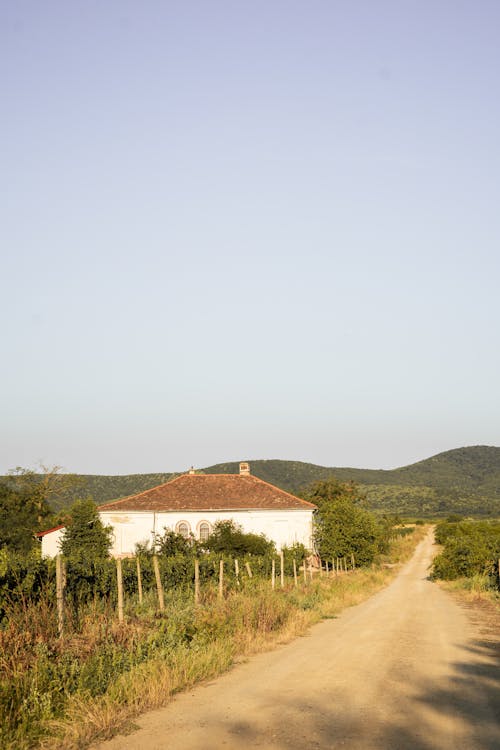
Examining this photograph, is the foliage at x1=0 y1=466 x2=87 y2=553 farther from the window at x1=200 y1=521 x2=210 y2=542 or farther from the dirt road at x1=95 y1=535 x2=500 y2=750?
the dirt road at x1=95 y1=535 x2=500 y2=750

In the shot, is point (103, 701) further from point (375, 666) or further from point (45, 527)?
point (45, 527)

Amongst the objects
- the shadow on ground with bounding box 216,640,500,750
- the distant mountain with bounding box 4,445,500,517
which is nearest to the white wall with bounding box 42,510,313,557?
the shadow on ground with bounding box 216,640,500,750

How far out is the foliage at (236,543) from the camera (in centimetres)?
4994

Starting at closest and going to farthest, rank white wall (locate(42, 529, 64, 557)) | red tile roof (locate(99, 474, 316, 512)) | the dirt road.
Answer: the dirt road < white wall (locate(42, 529, 64, 557)) < red tile roof (locate(99, 474, 316, 512))

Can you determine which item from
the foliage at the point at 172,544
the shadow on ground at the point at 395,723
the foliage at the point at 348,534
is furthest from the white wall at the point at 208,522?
the shadow on ground at the point at 395,723

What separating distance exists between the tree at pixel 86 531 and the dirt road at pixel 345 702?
39.9m

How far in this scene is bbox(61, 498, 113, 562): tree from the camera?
53312mm

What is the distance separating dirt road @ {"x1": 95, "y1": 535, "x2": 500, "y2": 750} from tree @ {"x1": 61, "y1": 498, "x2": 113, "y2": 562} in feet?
131

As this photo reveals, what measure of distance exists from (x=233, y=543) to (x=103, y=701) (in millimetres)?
41702

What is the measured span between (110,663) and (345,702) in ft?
12.3

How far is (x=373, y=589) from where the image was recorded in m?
36.2

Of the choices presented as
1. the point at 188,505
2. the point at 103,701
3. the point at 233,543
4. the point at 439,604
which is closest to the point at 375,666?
the point at 103,701

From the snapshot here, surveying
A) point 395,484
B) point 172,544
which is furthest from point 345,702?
point 395,484

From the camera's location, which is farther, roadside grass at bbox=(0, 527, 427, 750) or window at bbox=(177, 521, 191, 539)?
window at bbox=(177, 521, 191, 539)
